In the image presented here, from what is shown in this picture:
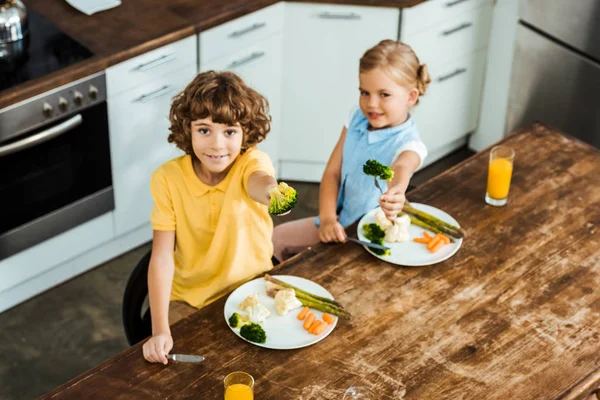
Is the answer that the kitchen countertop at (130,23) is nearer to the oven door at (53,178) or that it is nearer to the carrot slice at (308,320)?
the oven door at (53,178)

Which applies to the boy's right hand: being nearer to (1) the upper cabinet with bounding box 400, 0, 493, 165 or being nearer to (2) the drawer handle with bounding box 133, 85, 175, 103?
(2) the drawer handle with bounding box 133, 85, 175, 103

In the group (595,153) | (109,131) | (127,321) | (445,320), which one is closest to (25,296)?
(109,131)

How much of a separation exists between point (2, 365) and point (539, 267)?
2062 mm

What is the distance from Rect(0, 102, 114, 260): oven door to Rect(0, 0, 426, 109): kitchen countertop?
201 millimetres

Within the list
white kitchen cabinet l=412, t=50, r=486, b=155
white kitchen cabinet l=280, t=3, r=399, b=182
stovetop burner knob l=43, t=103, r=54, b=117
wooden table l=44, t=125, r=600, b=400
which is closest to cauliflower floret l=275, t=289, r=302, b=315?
wooden table l=44, t=125, r=600, b=400

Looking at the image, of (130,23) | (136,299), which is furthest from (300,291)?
(130,23)

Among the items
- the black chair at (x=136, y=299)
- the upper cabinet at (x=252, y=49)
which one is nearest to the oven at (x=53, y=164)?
the upper cabinet at (x=252, y=49)

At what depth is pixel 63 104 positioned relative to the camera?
3.41m

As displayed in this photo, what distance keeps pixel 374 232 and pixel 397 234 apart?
7 centimetres

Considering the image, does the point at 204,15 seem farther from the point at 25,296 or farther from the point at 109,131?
the point at 25,296

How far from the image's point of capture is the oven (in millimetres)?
3363

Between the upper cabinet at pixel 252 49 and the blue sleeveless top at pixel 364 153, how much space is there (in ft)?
3.00

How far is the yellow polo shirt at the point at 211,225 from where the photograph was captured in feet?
8.66

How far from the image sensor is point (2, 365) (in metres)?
3.54
